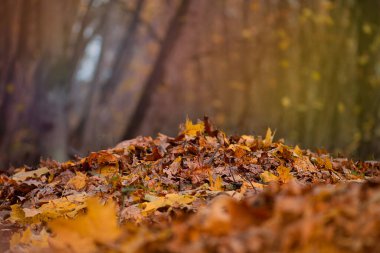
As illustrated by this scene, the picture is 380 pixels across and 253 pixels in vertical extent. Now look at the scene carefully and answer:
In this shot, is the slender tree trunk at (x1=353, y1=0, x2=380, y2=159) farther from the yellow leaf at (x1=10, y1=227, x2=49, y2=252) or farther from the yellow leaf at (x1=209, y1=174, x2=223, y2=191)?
the yellow leaf at (x1=10, y1=227, x2=49, y2=252)

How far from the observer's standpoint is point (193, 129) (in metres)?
3.71

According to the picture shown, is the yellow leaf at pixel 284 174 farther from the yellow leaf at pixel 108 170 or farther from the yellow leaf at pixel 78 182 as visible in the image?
the yellow leaf at pixel 78 182

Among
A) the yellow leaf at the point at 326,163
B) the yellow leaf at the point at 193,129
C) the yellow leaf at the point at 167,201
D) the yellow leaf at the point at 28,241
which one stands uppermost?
the yellow leaf at the point at 193,129

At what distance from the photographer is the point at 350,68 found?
9844mm

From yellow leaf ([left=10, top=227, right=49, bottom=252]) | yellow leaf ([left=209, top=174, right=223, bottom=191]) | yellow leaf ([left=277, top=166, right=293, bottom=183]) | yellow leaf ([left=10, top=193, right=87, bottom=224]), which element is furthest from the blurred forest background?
yellow leaf ([left=10, top=227, right=49, bottom=252])

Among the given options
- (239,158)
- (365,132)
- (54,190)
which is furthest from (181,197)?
(365,132)

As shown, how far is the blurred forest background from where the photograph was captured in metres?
7.83

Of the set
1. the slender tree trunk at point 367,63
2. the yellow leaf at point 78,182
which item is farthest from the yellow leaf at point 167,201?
the slender tree trunk at point 367,63

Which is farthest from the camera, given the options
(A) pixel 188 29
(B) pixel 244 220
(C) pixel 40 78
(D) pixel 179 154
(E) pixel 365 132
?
(A) pixel 188 29

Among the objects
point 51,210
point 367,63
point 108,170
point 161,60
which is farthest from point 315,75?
point 51,210

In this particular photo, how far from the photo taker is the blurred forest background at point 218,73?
7828 millimetres

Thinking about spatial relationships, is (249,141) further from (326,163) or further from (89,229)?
(89,229)

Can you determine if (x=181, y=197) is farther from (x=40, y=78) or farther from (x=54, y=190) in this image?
(x=40, y=78)

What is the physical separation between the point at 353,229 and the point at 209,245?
1.40ft
